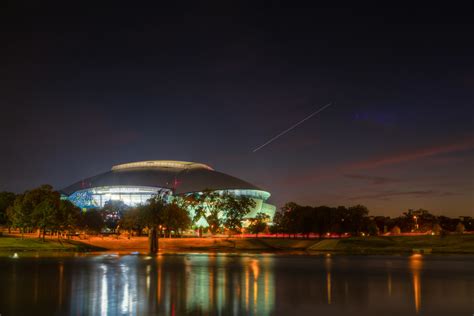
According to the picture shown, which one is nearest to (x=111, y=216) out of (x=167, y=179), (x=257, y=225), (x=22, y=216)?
(x=257, y=225)

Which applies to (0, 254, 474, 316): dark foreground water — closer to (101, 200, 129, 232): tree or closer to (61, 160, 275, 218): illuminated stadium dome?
(101, 200, 129, 232): tree

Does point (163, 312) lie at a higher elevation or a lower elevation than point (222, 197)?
lower

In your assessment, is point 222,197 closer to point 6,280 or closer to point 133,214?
point 133,214

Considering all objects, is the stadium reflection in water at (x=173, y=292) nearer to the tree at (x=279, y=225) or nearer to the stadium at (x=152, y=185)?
the tree at (x=279, y=225)

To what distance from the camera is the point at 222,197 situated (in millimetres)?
109688

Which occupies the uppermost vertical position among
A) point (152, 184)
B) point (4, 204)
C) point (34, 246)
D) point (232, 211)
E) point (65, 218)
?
point (152, 184)

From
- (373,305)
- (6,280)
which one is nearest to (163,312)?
(373,305)

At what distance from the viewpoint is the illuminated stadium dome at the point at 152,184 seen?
167m

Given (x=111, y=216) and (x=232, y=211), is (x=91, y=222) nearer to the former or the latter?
(x=111, y=216)

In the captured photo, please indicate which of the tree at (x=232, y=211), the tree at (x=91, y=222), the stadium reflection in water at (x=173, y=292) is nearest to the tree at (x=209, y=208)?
the tree at (x=232, y=211)

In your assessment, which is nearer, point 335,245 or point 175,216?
point 335,245

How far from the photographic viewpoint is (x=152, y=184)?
171 metres

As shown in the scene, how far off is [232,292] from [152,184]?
492 ft

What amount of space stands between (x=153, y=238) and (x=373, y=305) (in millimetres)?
50425
